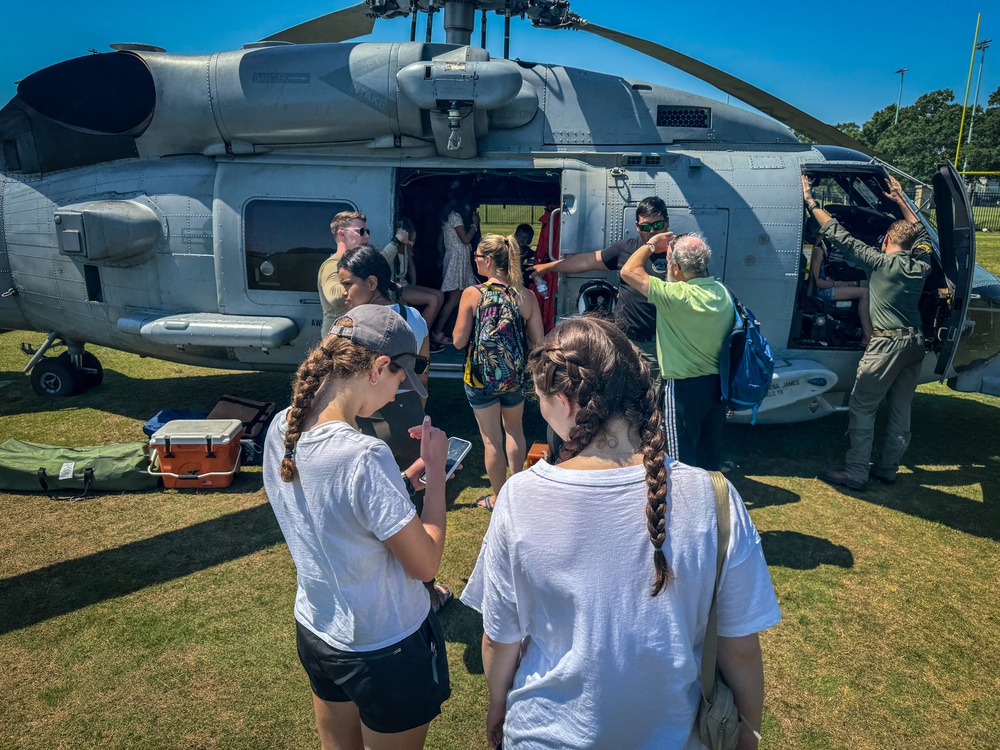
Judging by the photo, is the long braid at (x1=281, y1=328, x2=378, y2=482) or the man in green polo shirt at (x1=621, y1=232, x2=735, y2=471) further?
the man in green polo shirt at (x1=621, y1=232, x2=735, y2=471)

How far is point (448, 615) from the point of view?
375 centimetres

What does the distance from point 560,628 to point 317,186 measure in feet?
17.5

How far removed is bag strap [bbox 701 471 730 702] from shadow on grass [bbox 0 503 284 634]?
357 centimetres

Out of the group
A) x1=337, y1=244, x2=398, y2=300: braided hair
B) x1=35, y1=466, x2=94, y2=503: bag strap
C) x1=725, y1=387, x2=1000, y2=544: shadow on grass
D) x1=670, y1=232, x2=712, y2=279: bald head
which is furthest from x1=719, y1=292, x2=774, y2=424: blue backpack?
x1=35, y1=466, x2=94, y2=503: bag strap

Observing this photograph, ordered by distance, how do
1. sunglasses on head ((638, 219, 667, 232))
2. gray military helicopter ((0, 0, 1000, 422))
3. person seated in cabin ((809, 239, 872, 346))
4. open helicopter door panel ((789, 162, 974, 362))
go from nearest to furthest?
sunglasses on head ((638, 219, 667, 232)) → open helicopter door panel ((789, 162, 974, 362)) → gray military helicopter ((0, 0, 1000, 422)) → person seated in cabin ((809, 239, 872, 346))

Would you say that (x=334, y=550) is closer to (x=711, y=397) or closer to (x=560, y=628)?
(x=560, y=628)

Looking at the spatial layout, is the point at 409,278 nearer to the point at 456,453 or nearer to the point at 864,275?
the point at 456,453

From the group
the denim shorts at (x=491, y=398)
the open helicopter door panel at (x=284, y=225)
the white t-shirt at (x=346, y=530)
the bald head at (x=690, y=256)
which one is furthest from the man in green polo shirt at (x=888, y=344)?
the white t-shirt at (x=346, y=530)

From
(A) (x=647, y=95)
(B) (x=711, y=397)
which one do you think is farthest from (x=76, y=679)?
(A) (x=647, y=95)

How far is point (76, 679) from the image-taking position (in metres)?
3.25

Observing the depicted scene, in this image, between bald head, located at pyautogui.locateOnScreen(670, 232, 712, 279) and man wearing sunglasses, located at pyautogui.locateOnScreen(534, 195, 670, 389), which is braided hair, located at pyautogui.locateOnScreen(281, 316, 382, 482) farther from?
man wearing sunglasses, located at pyautogui.locateOnScreen(534, 195, 670, 389)

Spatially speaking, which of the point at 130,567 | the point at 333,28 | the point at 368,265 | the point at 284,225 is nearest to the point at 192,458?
the point at 130,567

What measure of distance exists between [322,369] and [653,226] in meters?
3.28

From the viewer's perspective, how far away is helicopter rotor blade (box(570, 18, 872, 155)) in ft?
19.1
